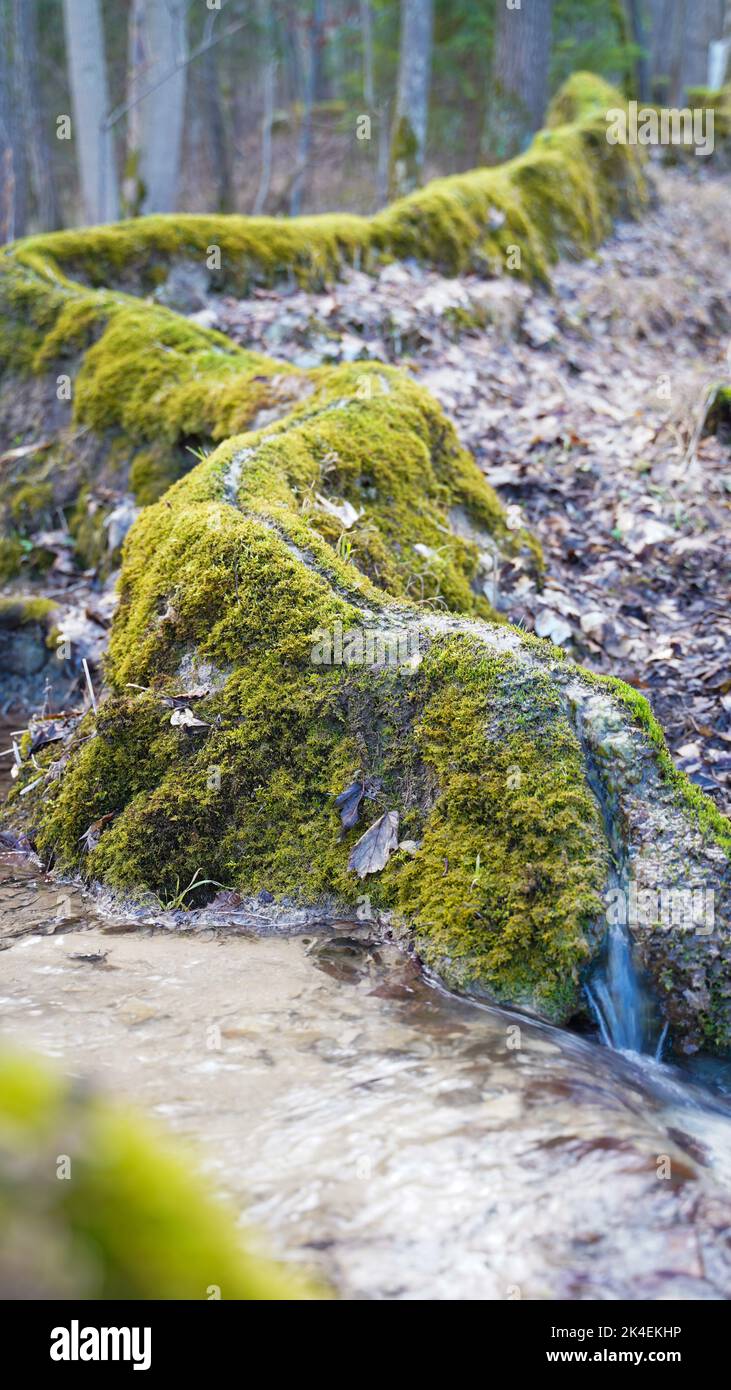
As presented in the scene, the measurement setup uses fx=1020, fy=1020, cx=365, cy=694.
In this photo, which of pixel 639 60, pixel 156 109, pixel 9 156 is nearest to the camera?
pixel 9 156

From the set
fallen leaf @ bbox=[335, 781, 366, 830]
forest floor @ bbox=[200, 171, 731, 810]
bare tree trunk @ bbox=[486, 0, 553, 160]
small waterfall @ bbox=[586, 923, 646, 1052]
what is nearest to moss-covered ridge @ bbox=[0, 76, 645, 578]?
forest floor @ bbox=[200, 171, 731, 810]

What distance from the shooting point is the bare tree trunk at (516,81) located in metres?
15.4

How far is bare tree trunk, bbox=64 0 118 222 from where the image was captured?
13305 millimetres

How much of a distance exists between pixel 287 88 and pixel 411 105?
1705 cm

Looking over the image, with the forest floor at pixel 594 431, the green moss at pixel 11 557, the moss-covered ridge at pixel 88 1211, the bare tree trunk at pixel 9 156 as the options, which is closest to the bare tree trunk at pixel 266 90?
the bare tree trunk at pixel 9 156

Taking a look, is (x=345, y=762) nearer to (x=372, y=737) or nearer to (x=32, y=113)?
(x=372, y=737)

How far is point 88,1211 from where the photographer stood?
39.6 inches

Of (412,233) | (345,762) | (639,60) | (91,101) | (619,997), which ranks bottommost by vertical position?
(619,997)

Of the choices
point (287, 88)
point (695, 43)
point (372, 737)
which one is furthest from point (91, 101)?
point (287, 88)

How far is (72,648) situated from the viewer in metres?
5.33

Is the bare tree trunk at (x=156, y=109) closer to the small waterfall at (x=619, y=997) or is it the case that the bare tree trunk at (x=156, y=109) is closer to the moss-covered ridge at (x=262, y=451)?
the moss-covered ridge at (x=262, y=451)

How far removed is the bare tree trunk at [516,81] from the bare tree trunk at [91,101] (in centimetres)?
601

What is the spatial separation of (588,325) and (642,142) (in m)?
7.16

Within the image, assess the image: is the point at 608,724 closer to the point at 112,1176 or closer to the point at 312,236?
the point at 112,1176
